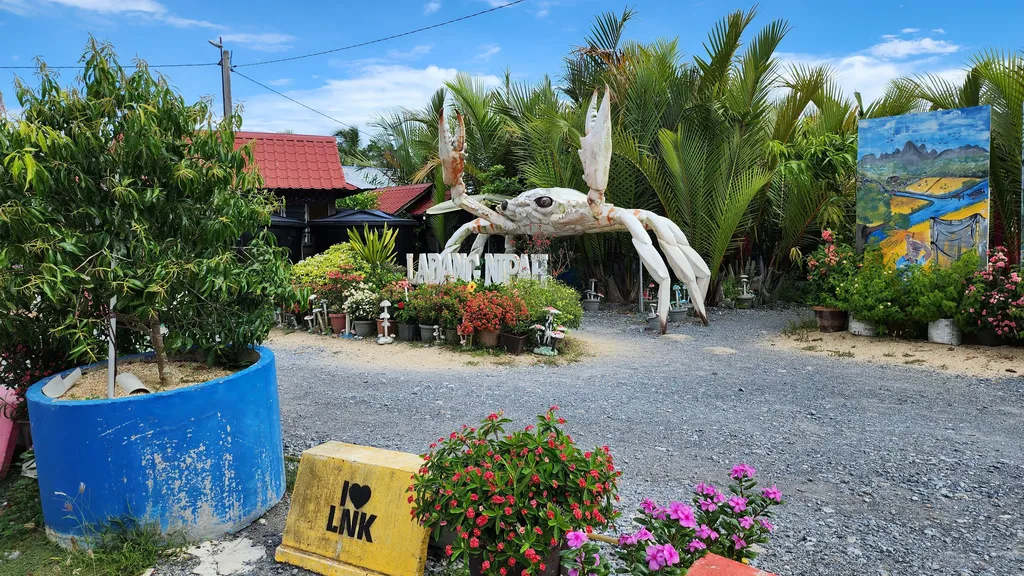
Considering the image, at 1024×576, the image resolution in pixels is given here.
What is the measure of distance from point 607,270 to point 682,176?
2907 mm

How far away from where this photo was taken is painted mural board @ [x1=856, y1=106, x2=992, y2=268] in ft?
25.8

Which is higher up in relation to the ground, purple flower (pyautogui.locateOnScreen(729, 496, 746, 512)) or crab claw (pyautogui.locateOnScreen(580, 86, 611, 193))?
crab claw (pyautogui.locateOnScreen(580, 86, 611, 193))

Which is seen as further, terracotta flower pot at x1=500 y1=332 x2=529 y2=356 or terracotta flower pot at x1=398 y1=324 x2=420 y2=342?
terracotta flower pot at x1=398 y1=324 x2=420 y2=342

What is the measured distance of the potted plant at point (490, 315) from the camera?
7.53 m

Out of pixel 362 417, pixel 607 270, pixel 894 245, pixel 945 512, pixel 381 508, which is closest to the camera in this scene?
pixel 381 508

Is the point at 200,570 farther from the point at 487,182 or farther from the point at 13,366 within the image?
the point at 487,182

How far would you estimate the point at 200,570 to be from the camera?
8.59ft

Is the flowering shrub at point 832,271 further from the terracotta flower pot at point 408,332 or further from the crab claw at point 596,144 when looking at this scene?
the terracotta flower pot at point 408,332

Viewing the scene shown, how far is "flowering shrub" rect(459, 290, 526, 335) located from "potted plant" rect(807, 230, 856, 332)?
4.24 m

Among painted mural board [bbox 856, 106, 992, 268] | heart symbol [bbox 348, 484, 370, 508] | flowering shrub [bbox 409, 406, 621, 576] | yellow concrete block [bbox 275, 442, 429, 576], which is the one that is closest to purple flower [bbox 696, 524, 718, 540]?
flowering shrub [bbox 409, 406, 621, 576]

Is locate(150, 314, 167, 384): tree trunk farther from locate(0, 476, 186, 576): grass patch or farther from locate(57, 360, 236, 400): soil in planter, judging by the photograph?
locate(0, 476, 186, 576): grass patch

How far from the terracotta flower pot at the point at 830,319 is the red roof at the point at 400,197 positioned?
413 inches

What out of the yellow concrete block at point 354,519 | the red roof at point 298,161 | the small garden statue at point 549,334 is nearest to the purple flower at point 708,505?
the yellow concrete block at point 354,519

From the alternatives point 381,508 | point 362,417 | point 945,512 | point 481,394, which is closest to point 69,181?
point 381,508
